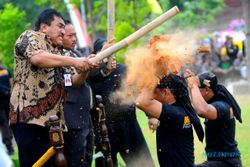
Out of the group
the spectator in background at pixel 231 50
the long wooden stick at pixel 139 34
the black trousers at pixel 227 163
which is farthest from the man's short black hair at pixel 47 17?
the spectator in background at pixel 231 50

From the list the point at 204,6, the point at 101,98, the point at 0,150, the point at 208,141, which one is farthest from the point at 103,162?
the point at 204,6

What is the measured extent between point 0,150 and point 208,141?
11.6ft

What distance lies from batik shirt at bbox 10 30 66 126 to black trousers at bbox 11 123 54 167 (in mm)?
99

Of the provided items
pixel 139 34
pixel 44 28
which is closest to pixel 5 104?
pixel 44 28

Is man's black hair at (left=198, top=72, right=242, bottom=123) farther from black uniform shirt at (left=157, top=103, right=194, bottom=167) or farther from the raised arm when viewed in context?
black uniform shirt at (left=157, top=103, right=194, bottom=167)

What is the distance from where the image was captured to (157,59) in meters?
6.37

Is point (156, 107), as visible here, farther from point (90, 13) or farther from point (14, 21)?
point (90, 13)

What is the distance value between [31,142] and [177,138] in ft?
4.50

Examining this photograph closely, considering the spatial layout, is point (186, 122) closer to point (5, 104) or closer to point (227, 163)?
point (227, 163)

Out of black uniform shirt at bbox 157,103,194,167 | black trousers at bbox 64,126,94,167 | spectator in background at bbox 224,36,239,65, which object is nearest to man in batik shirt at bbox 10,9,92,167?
black trousers at bbox 64,126,94,167

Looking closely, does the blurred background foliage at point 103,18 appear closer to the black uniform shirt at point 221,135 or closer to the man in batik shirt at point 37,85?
the black uniform shirt at point 221,135

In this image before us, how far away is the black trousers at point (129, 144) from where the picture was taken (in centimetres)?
833

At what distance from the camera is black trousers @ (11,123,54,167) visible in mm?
6658

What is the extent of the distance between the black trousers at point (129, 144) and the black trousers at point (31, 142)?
1617mm
